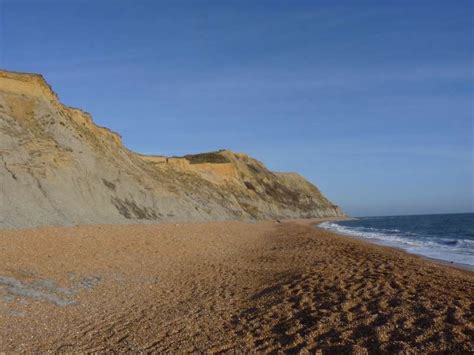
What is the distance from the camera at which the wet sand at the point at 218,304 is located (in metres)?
6.38

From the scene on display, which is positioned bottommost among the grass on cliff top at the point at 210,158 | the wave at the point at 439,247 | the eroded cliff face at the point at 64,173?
the wave at the point at 439,247

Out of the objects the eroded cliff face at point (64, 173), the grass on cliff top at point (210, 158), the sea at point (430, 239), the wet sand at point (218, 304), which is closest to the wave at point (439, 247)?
the sea at point (430, 239)

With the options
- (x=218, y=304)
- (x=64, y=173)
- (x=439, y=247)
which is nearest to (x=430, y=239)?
(x=439, y=247)

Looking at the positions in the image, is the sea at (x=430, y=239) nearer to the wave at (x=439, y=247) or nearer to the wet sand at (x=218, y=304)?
the wave at (x=439, y=247)

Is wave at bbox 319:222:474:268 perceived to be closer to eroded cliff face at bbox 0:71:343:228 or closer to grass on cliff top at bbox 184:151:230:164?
eroded cliff face at bbox 0:71:343:228

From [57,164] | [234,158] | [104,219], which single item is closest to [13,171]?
[57,164]

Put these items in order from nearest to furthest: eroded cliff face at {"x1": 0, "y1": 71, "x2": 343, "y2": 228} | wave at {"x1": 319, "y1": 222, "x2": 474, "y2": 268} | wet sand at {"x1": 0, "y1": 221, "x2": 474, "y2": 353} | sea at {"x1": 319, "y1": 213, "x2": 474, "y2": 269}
Result: wet sand at {"x1": 0, "y1": 221, "x2": 474, "y2": 353}
wave at {"x1": 319, "y1": 222, "x2": 474, "y2": 268}
sea at {"x1": 319, "y1": 213, "x2": 474, "y2": 269}
eroded cliff face at {"x1": 0, "y1": 71, "x2": 343, "y2": 228}

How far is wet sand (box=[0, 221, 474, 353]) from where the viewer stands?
6.38 meters

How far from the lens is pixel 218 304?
8945 mm

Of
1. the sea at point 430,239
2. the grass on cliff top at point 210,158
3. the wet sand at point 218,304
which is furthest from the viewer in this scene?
the grass on cliff top at point 210,158

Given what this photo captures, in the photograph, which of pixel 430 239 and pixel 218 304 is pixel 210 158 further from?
pixel 218 304

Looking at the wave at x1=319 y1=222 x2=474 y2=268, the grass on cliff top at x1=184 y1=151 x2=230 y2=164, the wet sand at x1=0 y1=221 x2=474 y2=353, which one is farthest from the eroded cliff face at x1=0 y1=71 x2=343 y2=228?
the grass on cliff top at x1=184 y1=151 x2=230 y2=164

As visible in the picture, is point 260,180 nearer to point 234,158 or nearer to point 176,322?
point 234,158

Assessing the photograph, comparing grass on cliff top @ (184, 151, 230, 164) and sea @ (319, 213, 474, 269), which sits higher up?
grass on cliff top @ (184, 151, 230, 164)
